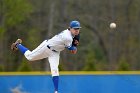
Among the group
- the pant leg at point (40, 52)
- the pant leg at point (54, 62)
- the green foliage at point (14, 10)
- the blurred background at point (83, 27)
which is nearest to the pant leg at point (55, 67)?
the pant leg at point (54, 62)

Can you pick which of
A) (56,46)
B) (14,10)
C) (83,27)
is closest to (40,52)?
(56,46)

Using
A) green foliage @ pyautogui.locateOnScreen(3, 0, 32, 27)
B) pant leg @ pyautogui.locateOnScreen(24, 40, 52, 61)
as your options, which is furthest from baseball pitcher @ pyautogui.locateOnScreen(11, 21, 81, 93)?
green foliage @ pyautogui.locateOnScreen(3, 0, 32, 27)

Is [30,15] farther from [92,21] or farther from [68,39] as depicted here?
[68,39]

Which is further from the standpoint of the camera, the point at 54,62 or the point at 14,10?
the point at 14,10

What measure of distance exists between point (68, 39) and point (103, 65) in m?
19.9

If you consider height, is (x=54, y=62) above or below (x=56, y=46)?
below

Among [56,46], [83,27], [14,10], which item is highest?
[14,10]

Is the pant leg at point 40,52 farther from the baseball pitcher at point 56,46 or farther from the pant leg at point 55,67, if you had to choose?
the pant leg at point 55,67

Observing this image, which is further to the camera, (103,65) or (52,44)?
(103,65)

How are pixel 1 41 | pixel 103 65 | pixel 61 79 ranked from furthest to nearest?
pixel 103 65, pixel 1 41, pixel 61 79

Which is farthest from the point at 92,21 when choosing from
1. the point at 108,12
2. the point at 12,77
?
the point at 12,77

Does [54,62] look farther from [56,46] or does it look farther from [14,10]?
[14,10]

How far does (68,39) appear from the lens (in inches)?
360

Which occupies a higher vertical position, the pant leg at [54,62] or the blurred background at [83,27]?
the blurred background at [83,27]
